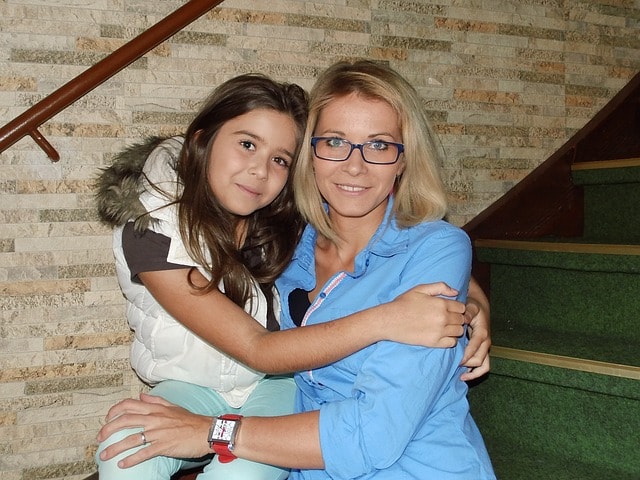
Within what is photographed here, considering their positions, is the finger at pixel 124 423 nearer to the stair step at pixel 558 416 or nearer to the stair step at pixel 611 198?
the stair step at pixel 558 416

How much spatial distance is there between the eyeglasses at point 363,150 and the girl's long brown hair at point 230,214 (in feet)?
0.55

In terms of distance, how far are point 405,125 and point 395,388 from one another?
565 mm

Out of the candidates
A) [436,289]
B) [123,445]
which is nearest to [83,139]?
[123,445]

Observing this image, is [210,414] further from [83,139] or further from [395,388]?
[83,139]

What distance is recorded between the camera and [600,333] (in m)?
2.07

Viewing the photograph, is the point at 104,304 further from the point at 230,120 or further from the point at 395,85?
the point at 395,85

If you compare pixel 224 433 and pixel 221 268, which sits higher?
pixel 221 268

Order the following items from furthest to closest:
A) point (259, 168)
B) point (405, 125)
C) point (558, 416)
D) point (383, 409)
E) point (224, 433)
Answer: point (558, 416) → point (259, 168) → point (405, 125) → point (224, 433) → point (383, 409)

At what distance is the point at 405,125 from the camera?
5.14 feet

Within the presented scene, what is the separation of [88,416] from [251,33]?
1174 millimetres

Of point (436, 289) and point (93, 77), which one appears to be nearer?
point (436, 289)

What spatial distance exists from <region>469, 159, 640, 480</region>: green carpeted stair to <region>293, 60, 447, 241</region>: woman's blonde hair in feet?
1.90

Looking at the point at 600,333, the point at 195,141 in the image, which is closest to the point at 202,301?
the point at 195,141

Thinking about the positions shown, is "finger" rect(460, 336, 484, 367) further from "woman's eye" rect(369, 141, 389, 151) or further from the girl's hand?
"woman's eye" rect(369, 141, 389, 151)
